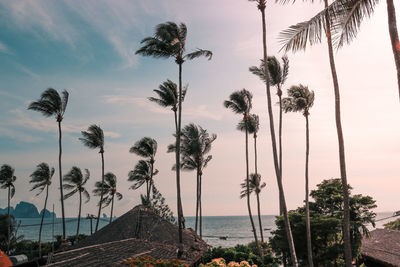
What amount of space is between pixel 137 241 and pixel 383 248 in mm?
20574

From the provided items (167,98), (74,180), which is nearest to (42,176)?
(74,180)

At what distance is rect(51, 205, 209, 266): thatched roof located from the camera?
11265 mm

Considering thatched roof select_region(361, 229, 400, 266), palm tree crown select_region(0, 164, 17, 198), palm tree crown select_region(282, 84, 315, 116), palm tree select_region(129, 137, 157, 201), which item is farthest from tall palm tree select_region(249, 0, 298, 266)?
palm tree crown select_region(0, 164, 17, 198)

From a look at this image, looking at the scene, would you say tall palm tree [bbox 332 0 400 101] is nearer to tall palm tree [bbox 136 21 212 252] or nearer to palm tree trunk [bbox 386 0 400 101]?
palm tree trunk [bbox 386 0 400 101]

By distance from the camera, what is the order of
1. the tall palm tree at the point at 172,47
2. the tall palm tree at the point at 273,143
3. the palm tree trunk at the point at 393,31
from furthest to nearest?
the tall palm tree at the point at 172,47 → the tall palm tree at the point at 273,143 → the palm tree trunk at the point at 393,31

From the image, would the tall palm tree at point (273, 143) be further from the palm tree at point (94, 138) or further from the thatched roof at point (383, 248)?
the palm tree at point (94, 138)

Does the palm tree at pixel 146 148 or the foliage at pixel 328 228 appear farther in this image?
the palm tree at pixel 146 148

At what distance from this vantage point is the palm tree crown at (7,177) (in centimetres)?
4616

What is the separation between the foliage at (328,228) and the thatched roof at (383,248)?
187 cm

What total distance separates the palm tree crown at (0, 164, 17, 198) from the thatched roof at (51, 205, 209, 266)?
34.7 m

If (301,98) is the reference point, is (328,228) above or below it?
below

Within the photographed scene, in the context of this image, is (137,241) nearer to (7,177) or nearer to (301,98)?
(301,98)

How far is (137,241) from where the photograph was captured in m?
15.2

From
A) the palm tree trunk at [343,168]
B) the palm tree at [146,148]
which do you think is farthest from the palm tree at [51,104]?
the palm tree trunk at [343,168]
